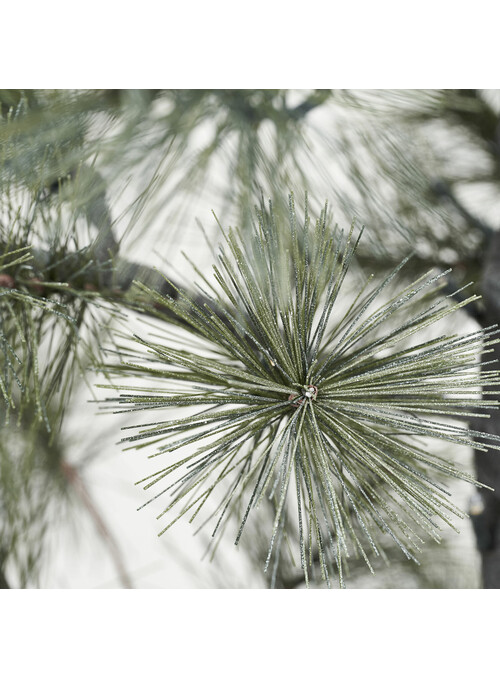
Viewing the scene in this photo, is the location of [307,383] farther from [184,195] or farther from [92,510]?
[92,510]

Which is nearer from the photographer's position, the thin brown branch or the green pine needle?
the green pine needle

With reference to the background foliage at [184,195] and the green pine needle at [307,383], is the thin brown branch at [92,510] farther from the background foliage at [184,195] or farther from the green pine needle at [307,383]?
the green pine needle at [307,383]

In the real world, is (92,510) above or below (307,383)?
below

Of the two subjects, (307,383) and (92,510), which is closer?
(307,383)

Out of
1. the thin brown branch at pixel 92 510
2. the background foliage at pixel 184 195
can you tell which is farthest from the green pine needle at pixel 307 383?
the thin brown branch at pixel 92 510

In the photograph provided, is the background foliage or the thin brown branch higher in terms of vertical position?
the background foliage

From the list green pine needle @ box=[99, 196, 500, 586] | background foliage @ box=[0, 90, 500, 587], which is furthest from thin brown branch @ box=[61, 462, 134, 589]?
green pine needle @ box=[99, 196, 500, 586]

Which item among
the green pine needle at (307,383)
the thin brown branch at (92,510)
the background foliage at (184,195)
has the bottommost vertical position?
the thin brown branch at (92,510)

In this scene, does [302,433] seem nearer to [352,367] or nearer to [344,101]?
[352,367]

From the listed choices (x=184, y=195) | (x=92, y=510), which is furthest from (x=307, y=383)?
(x=92, y=510)

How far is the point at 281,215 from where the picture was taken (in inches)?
10.9

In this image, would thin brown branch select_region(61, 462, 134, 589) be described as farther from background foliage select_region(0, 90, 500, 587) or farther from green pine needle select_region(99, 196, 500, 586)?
green pine needle select_region(99, 196, 500, 586)

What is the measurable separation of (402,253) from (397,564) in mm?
269

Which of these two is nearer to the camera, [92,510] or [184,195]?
[184,195]
